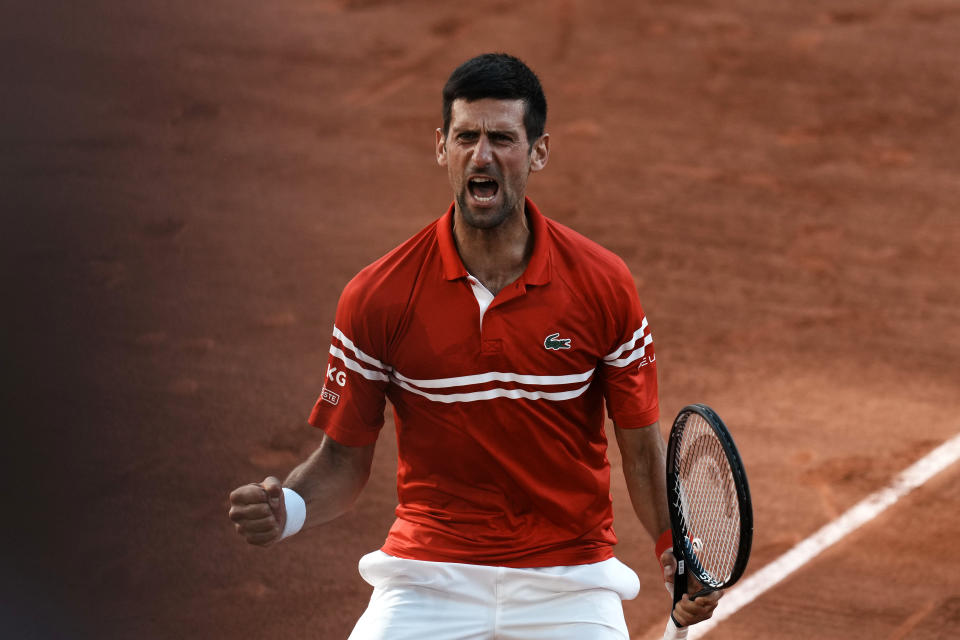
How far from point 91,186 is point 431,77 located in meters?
3.51

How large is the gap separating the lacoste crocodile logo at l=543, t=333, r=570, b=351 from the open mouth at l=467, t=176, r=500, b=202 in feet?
1.61

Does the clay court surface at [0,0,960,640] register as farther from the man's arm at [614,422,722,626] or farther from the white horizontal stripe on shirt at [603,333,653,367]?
the white horizontal stripe on shirt at [603,333,653,367]

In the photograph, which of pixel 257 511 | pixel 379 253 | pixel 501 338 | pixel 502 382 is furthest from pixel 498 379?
pixel 379 253

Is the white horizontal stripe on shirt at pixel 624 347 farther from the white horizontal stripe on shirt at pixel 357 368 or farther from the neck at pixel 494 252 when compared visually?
the white horizontal stripe on shirt at pixel 357 368

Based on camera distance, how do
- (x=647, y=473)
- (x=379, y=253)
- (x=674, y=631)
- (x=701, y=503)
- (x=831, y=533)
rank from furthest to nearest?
(x=379, y=253), (x=831, y=533), (x=647, y=473), (x=701, y=503), (x=674, y=631)

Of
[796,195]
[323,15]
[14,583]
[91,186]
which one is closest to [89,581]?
[14,583]

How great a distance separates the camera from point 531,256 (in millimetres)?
4273

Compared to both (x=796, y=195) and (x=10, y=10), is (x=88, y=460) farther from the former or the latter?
(x=10, y=10)

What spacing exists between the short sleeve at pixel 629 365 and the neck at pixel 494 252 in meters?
0.35

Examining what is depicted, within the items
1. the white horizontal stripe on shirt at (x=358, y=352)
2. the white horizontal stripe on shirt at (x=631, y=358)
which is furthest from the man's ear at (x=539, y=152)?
the white horizontal stripe on shirt at (x=358, y=352)

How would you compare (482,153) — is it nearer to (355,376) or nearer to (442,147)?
(442,147)

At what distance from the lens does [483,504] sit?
13.9 feet

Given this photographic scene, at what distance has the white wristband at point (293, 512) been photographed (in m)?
4.09

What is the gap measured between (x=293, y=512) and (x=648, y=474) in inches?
47.2
